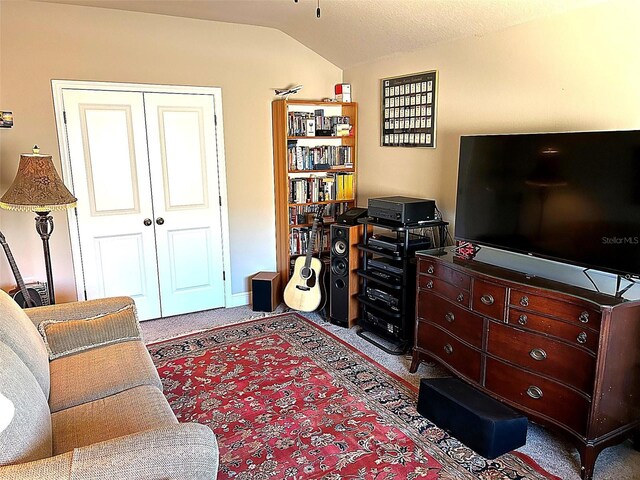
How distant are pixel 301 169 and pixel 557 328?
2.77m

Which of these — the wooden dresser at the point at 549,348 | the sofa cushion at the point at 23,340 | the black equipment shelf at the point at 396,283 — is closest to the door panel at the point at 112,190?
the sofa cushion at the point at 23,340

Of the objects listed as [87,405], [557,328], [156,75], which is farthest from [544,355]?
[156,75]

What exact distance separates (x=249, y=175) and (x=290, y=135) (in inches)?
21.7

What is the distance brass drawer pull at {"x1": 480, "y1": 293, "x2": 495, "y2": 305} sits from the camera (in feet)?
8.16

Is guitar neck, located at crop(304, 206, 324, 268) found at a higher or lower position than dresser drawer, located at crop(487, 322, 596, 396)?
higher

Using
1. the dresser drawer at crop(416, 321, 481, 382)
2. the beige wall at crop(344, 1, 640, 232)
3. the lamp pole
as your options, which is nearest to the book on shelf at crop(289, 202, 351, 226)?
the beige wall at crop(344, 1, 640, 232)

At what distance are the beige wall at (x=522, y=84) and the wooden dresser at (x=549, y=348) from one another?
3.08 feet

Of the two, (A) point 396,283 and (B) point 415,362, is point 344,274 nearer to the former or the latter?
(A) point 396,283

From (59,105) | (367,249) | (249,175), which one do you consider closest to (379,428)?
(367,249)

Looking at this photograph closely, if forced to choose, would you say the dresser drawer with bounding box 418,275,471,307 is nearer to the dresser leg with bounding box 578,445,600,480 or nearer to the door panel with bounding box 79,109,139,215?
the dresser leg with bounding box 578,445,600,480

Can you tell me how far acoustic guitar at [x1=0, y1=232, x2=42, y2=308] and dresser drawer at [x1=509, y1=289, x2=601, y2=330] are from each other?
3.24 meters

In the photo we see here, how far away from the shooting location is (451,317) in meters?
2.79

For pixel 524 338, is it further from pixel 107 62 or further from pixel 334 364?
pixel 107 62

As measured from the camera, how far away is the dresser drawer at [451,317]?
2607mm
